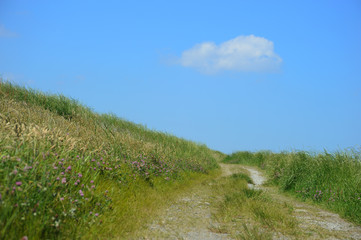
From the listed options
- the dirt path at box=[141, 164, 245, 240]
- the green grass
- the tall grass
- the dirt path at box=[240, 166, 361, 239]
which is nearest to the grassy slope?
the dirt path at box=[141, 164, 245, 240]

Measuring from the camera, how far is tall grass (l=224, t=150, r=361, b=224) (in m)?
8.16

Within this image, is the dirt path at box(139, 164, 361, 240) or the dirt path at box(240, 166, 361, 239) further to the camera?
the dirt path at box(240, 166, 361, 239)

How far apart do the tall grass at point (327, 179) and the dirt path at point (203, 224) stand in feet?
1.93

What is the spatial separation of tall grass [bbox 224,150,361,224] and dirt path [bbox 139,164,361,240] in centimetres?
59

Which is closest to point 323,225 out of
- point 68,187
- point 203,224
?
point 203,224

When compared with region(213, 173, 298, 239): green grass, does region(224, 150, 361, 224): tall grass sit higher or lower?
higher

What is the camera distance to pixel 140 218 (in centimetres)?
613

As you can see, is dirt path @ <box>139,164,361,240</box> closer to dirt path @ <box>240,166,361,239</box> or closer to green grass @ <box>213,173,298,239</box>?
dirt path @ <box>240,166,361,239</box>

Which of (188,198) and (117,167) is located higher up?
(117,167)

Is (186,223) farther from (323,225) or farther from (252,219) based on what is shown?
(323,225)

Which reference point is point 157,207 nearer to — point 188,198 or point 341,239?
point 188,198

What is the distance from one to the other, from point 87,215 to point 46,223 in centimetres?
87

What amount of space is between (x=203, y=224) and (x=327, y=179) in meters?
5.52

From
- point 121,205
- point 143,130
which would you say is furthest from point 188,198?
point 143,130
